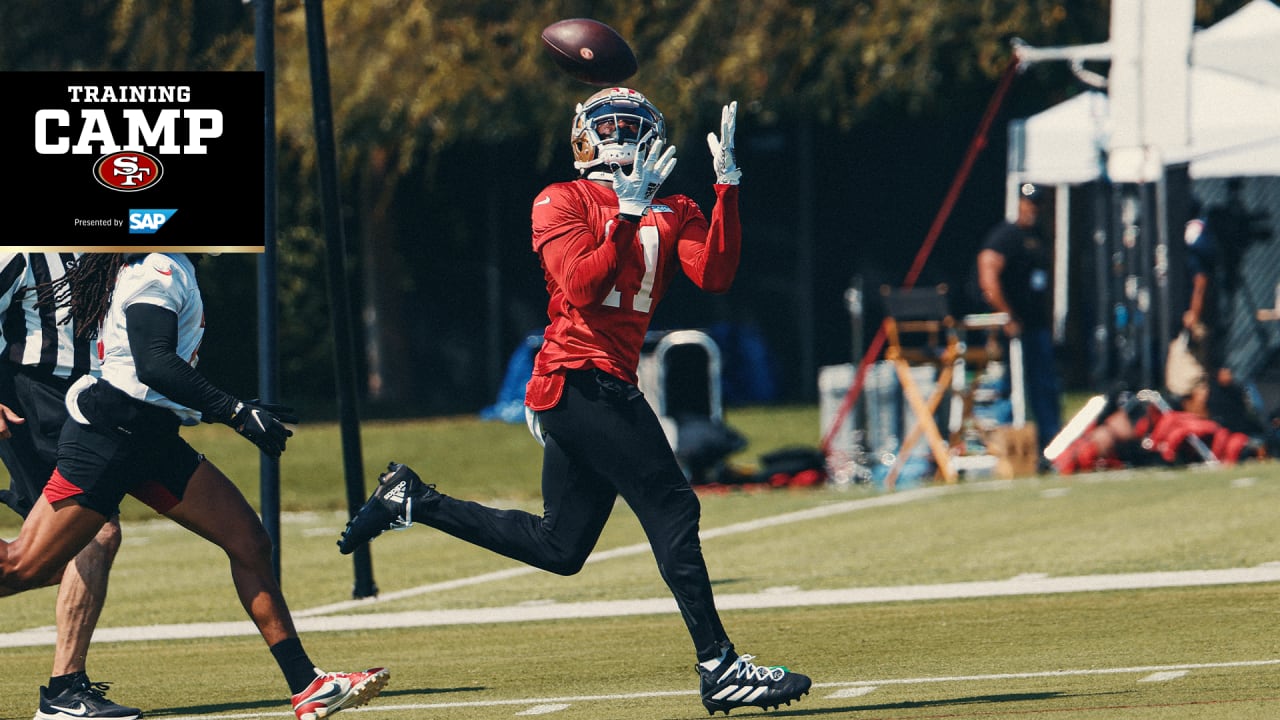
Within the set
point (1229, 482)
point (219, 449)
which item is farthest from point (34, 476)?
point (219, 449)

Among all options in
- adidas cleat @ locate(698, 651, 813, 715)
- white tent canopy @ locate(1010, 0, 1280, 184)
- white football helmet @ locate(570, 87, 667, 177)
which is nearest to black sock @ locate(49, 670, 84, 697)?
adidas cleat @ locate(698, 651, 813, 715)

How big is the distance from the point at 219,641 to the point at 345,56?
1427 cm

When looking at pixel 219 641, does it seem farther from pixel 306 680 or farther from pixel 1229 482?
pixel 1229 482

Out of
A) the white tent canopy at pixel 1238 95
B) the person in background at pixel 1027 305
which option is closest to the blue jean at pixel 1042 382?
the person in background at pixel 1027 305

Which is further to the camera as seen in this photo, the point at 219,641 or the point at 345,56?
the point at 345,56

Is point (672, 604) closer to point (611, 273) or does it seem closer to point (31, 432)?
point (31, 432)

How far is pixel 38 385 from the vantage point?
8.07m

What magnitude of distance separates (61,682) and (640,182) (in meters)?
2.58

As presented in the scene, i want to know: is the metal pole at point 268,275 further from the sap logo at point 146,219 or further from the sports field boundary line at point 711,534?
the sap logo at point 146,219

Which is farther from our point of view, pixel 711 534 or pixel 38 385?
pixel 711 534

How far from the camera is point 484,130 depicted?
23.8 meters

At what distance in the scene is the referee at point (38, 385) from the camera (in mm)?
7820

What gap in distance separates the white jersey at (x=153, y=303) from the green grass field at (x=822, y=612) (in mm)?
1204

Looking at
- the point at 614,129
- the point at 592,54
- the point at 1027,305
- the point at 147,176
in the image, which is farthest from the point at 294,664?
the point at 1027,305
